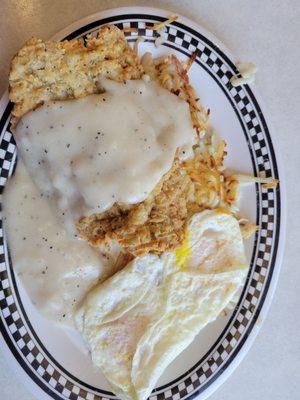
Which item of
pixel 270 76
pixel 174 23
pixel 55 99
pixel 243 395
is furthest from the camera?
pixel 243 395

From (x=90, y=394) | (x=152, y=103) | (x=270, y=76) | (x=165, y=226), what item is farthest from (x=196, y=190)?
(x=90, y=394)

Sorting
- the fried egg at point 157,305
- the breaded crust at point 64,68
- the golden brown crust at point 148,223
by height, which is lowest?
the fried egg at point 157,305

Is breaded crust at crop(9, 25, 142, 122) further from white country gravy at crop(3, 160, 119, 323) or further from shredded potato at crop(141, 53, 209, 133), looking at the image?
white country gravy at crop(3, 160, 119, 323)

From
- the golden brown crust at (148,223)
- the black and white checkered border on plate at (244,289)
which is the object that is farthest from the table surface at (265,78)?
the golden brown crust at (148,223)

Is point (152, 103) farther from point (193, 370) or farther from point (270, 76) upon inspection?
point (193, 370)

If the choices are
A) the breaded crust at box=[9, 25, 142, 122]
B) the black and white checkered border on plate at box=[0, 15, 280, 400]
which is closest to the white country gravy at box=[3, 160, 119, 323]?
the black and white checkered border on plate at box=[0, 15, 280, 400]

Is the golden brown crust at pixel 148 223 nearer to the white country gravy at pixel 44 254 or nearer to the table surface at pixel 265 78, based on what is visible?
the white country gravy at pixel 44 254

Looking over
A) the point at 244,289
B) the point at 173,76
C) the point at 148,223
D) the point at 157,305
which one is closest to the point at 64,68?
the point at 173,76
